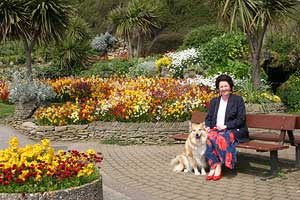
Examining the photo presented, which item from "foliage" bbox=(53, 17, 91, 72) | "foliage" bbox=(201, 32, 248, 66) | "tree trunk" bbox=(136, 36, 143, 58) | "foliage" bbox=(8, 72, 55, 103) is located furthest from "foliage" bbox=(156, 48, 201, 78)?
"tree trunk" bbox=(136, 36, 143, 58)

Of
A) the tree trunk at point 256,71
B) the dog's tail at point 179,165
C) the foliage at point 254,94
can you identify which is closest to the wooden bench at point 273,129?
the dog's tail at point 179,165

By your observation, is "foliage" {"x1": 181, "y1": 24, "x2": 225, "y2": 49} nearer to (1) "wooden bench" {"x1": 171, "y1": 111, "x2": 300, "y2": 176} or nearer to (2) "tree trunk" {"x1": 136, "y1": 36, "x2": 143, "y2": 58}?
(2) "tree trunk" {"x1": 136, "y1": 36, "x2": 143, "y2": 58}

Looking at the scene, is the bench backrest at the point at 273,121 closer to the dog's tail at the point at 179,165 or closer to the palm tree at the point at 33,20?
the dog's tail at the point at 179,165

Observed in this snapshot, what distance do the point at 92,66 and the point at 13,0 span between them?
298 inches

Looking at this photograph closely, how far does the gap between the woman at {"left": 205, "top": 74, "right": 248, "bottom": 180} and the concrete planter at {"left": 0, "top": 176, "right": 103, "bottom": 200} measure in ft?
7.48

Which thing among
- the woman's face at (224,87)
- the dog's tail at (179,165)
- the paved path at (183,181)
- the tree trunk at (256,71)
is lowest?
the paved path at (183,181)

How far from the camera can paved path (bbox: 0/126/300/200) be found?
584 centimetres

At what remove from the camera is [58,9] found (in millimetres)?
13922

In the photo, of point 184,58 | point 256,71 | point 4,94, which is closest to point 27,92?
point 4,94

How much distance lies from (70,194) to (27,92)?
8.24 m

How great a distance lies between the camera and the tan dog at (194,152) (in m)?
6.69

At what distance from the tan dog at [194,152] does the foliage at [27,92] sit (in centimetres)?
641

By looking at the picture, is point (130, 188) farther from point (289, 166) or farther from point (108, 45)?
point (108, 45)

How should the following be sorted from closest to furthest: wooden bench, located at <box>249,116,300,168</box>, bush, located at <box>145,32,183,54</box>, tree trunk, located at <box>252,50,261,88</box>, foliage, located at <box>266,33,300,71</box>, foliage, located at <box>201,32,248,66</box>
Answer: wooden bench, located at <box>249,116,300,168</box> → tree trunk, located at <box>252,50,261,88</box> → foliage, located at <box>266,33,300,71</box> → foliage, located at <box>201,32,248,66</box> → bush, located at <box>145,32,183,54</box>
